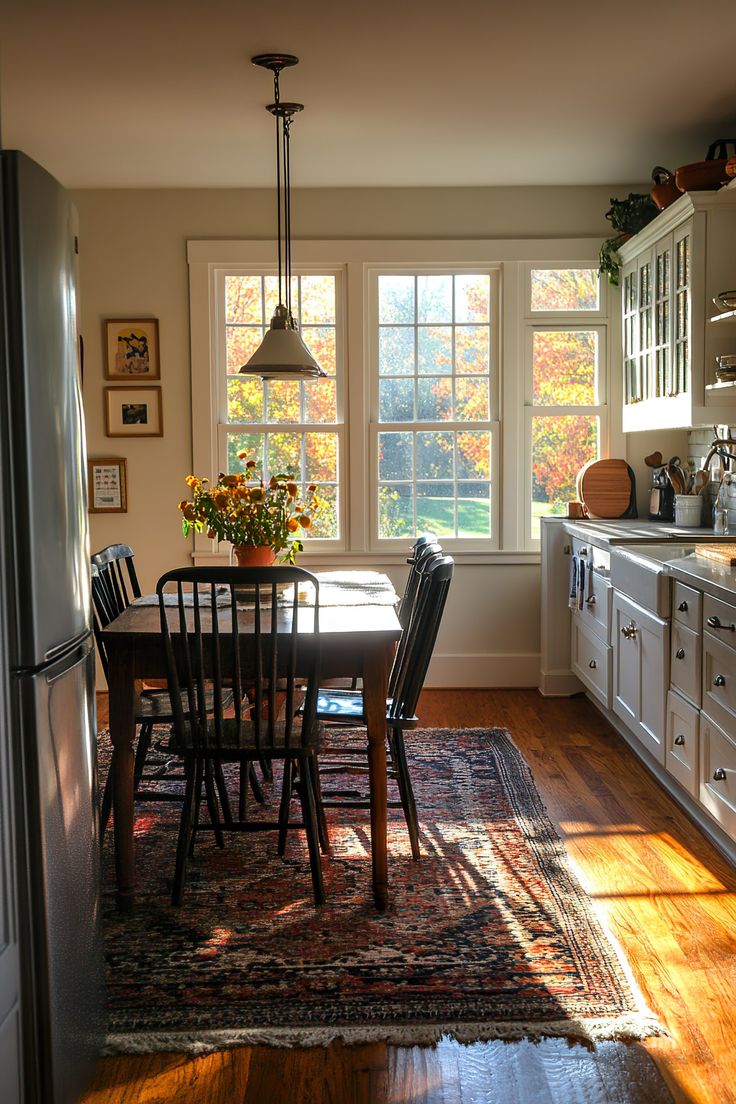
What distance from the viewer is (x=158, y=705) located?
3.59 metres

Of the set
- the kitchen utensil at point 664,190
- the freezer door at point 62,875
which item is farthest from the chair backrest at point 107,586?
the kitchen utensil at point 664,190

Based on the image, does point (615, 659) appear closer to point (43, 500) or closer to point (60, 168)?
point (43, 500)

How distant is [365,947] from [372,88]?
3.10 m

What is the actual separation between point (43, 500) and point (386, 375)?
410 centimetres

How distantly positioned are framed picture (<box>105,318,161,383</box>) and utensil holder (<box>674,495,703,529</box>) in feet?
9.25

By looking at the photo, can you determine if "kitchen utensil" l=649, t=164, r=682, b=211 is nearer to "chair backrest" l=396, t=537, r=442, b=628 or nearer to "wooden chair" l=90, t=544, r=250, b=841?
"chair backrest" l=396, t=537, r=442, b=628

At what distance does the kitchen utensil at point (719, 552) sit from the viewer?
370cm

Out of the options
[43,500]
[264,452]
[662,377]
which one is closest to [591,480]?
[662,377]

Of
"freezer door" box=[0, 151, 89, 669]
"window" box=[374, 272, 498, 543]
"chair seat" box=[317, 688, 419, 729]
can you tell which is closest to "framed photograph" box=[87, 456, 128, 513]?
"window" box=[374, 272, 498, 543]

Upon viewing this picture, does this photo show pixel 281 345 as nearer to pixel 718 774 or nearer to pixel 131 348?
pixel 131 348

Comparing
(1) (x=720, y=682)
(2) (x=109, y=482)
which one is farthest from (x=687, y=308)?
(2) (x=109, y=482)

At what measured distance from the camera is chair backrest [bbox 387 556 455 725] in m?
3.18

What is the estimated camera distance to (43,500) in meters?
1.99

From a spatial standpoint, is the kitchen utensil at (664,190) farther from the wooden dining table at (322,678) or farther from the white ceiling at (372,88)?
the wooden dining table at (322,678)
